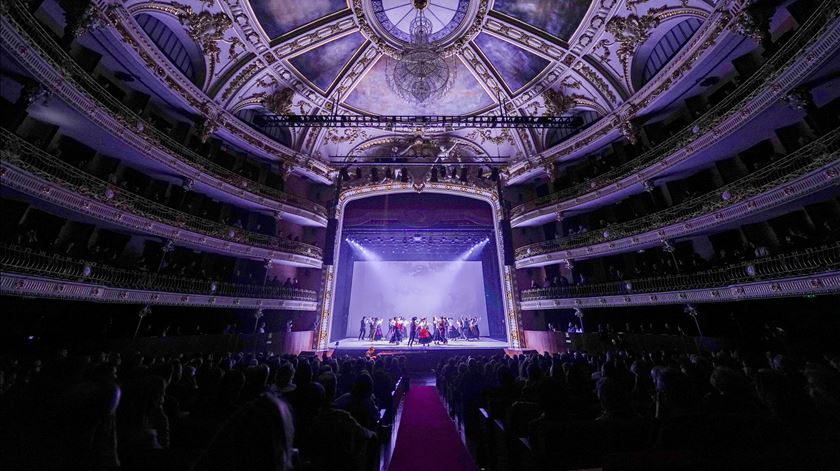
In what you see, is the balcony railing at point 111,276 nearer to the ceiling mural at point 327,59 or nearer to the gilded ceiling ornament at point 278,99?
the gilded ceiling ornament at point 278,99

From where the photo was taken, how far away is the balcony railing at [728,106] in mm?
7617

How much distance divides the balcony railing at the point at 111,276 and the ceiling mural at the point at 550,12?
17.0m

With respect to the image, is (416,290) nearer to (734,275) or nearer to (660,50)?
(734,275)

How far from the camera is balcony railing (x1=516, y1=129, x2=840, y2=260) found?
7723 millimetres

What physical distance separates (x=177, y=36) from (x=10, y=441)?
15750 mm

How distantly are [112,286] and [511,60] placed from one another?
18683mm

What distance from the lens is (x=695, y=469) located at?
171 centimetres

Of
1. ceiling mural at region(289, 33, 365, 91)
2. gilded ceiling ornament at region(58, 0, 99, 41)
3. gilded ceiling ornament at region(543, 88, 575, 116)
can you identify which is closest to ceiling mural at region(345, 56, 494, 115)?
ceiling mural at region(289, 33, 365, 91)

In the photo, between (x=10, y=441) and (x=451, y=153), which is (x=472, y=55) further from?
(x=10, y=441)

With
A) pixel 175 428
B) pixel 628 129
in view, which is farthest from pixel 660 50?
pixel 175 428

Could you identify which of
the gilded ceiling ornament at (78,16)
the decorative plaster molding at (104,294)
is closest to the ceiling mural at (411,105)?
the gilded ceiling ornament at (78,16)

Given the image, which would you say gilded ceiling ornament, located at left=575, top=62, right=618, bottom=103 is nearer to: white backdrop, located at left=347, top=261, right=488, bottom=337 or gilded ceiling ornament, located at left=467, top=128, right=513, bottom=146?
gilded ceiling ornament, located at left=467, top=128, right=513, bottom=146

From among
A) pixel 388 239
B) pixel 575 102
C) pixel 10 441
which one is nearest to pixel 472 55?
pixel 575 102

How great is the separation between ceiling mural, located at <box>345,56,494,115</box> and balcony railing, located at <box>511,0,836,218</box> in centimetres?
715
